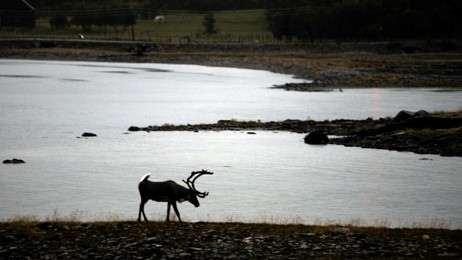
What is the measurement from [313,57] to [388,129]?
3173 inches

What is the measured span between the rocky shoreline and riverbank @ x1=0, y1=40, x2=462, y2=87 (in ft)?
117

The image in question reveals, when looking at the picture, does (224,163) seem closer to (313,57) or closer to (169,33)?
(313,57)

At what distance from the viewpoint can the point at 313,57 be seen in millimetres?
131875

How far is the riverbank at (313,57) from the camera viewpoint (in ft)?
339

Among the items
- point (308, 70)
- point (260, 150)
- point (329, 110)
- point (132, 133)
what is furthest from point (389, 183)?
point (308, 70)

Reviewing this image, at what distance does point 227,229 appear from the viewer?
70.9 ft

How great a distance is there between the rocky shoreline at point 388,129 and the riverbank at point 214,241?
25133 millimetres

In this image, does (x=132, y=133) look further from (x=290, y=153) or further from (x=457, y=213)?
(x=457, y=213)

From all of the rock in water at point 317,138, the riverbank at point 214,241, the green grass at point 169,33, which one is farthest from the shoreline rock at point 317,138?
the green grass at point 169,33

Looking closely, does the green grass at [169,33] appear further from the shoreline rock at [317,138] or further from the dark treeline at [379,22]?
the shoreline rock at [317,138]

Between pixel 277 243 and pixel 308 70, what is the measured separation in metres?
94.5

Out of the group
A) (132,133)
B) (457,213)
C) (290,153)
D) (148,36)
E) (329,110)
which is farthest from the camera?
(148,36)

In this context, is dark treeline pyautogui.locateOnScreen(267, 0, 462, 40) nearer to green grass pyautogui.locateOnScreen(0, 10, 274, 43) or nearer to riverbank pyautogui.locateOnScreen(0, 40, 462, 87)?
green grass pyautogui.locateOnScreen(0, 10, 274, 43)

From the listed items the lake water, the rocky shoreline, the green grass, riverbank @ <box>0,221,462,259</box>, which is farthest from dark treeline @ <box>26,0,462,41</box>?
riverbank @ <box>0,221,462,259</box>
